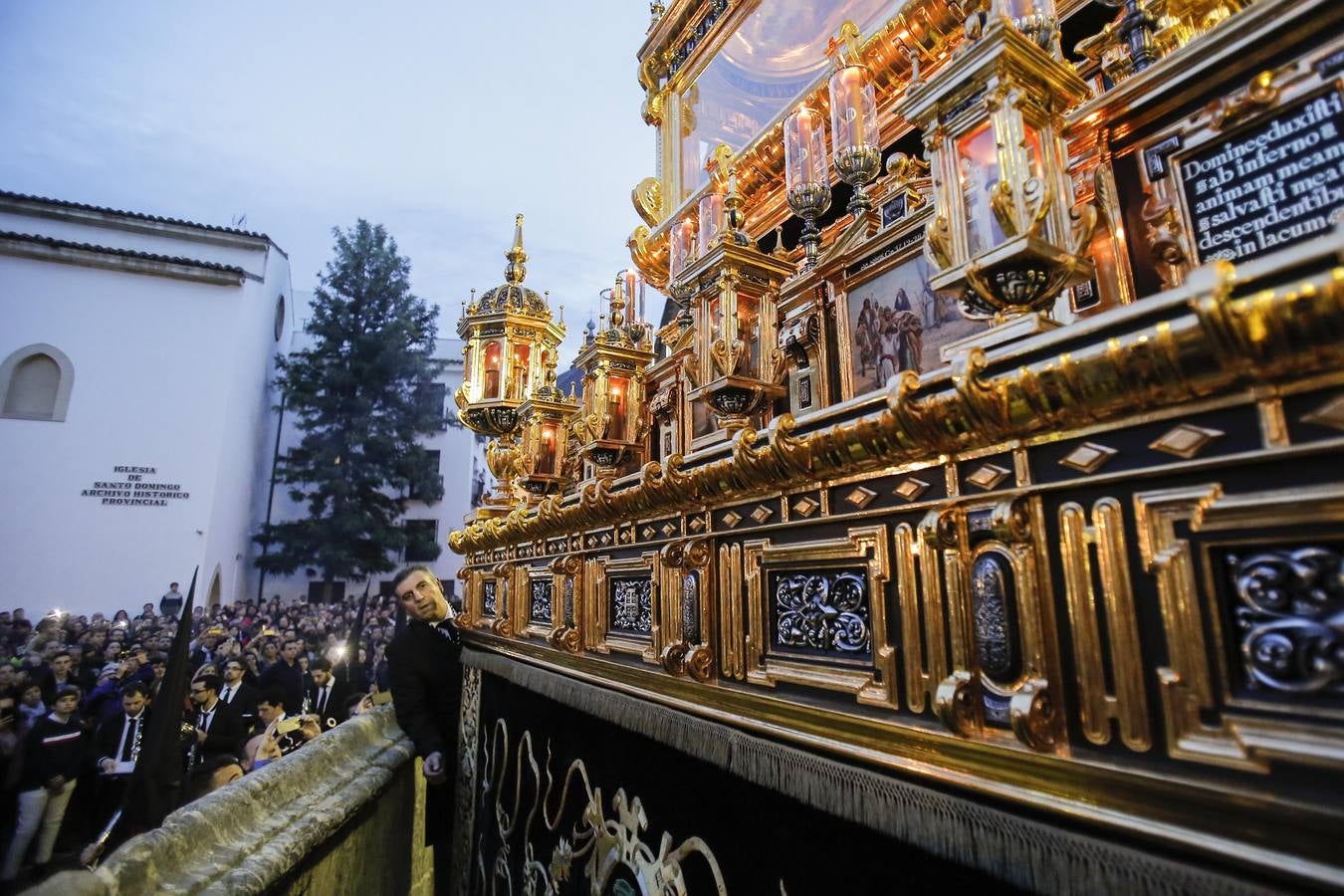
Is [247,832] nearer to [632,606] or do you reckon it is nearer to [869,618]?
[632,606]

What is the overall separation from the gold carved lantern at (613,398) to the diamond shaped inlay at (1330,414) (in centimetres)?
264

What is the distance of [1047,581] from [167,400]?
61.5 feet

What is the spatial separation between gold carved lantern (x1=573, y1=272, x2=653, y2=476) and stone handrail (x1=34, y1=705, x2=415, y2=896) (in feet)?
5.36

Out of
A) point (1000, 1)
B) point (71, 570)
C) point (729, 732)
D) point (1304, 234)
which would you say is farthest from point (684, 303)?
point (71, 570)

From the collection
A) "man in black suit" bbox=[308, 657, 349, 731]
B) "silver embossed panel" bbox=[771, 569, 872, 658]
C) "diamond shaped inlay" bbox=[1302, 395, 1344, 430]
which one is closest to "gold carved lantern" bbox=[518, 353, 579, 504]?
"silver embossed panel" bbox=[771, 569, 872, 658]

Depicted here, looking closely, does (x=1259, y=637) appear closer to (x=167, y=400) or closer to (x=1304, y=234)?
(x=1304, y=234)

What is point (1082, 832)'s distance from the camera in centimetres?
75

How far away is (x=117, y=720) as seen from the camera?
4.71m

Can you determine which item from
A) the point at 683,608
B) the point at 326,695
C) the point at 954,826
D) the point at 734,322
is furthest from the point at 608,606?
the point at 326,695

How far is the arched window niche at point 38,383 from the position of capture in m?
14.0

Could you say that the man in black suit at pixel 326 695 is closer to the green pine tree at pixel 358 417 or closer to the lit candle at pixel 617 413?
the lit candle at pixel 617 413

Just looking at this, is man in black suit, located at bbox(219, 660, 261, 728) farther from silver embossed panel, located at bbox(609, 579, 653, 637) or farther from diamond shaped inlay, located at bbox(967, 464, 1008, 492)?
diamond shaped inlay, located at bbox(967, 464, 1008, 492)

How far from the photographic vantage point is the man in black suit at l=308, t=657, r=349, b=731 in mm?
6109

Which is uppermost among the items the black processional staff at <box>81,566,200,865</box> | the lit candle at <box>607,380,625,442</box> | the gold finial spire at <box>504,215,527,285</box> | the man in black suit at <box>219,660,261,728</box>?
the gold finial spire at <box>504,215,527,285</box>
